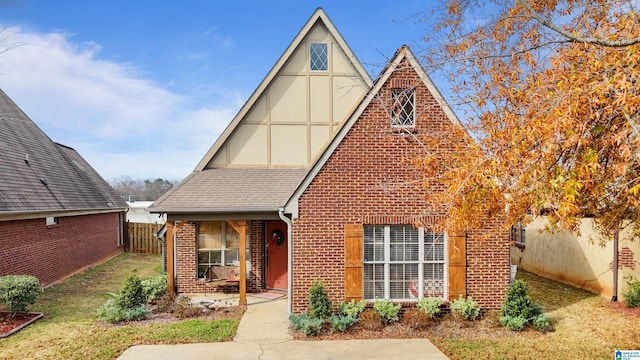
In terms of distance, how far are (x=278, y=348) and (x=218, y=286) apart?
4.93m

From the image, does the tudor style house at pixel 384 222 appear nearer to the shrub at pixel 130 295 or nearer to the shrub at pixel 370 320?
the shrub at pixel 370 320

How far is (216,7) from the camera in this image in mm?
12109

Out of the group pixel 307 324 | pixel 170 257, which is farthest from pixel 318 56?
pixel 307 324

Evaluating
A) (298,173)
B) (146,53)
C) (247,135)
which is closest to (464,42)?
(298,173)

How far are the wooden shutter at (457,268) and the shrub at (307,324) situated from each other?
3113 millimetres

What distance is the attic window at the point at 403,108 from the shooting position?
29.7 feet

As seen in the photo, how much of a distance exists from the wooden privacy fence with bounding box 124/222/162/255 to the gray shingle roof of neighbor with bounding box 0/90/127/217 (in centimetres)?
204

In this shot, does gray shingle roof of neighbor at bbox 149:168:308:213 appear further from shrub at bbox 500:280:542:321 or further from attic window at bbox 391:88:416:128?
shrub at bbox 500:280:542:321

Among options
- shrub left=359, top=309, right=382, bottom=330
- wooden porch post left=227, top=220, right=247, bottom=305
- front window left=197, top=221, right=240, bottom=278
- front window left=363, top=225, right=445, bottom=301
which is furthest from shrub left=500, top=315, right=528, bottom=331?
front window left=197, top=221, right=240, bottom=278

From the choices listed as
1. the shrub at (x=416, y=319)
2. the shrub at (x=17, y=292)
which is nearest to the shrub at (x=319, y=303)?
the shrub at (x=416, y=319)

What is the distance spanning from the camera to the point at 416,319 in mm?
8422

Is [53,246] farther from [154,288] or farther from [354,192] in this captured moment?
[354,192]

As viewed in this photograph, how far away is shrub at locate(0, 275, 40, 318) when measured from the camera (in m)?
→ 8.91

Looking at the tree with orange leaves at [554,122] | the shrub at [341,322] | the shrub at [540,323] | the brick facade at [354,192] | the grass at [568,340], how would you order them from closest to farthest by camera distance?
the tree with orange leaves at [554,122]
the grass at [568,340]
the shrub at [341,322]
the shrub at [540,323]
the brick facade at [354,192]
